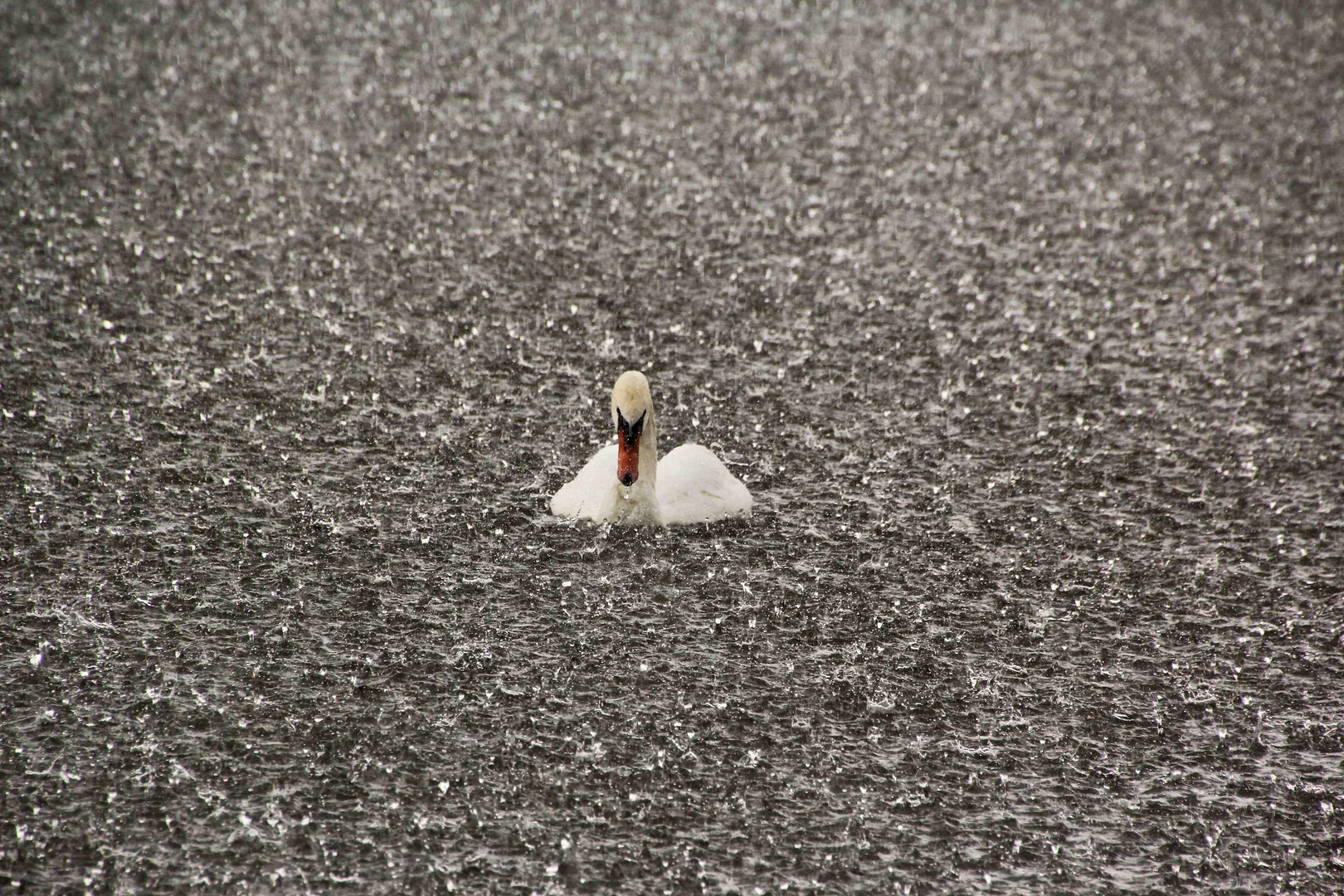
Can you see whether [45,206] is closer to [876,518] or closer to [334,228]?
[334,228]

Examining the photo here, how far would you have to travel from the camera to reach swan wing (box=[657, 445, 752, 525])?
11.5 ft

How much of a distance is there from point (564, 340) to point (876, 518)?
1.35 metres

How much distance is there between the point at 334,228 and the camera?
16.7 ft

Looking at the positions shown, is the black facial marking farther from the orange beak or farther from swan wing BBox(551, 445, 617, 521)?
swan wing BBox(551, 445, 617, 521)

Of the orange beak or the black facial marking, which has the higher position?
the black facial marking

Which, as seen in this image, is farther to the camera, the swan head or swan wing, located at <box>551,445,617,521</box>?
swan wing, located at <box>551,445,617,521</box>

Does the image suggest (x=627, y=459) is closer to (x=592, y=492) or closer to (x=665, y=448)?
(x=592, y=492)

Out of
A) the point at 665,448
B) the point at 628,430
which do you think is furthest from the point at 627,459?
the point at 665,448

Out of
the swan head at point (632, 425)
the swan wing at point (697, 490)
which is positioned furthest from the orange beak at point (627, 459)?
the swan wing at point (697, 490)

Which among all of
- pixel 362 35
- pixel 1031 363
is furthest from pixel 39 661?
pixel 362 35

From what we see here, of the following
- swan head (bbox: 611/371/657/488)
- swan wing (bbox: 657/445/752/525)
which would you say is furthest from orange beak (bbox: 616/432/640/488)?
swan wing (bbox: 657/445/752/525)

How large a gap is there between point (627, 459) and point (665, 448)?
0.50 metres

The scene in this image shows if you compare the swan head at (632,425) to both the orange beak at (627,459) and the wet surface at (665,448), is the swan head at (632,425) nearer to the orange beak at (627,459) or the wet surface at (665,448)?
the orange beak at (627,459)

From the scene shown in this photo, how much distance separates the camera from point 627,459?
3.38 metres
